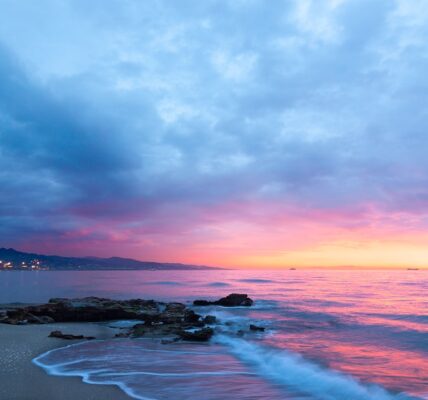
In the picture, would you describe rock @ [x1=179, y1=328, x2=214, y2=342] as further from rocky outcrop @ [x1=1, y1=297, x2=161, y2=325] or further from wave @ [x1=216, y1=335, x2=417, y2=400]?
rocky outcrop @ [x1=1, y1=297, x2=161, y2=325]

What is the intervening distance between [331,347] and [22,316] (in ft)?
63.9

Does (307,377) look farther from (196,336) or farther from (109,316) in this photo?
(109,316)

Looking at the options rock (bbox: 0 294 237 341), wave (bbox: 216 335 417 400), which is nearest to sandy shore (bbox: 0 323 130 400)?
wave (bbox: 216 335 417 400)

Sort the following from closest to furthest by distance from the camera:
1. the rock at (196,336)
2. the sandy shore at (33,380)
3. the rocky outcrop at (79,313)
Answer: the sandy shore at (33,380), the rock at (196,336), the rocky outcrop at (79,313)

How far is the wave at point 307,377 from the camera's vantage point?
11255 mm

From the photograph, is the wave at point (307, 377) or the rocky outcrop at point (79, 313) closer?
the wave at point (307, 377)

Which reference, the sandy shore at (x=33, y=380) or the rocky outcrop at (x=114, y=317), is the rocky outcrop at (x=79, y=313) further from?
the sandy shore at (x=33, y=380)

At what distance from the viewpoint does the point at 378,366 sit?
579 inches

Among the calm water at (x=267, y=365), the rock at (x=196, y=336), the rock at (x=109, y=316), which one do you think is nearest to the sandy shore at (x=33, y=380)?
the calm water at (x=267, y=365)

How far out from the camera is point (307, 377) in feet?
42.6

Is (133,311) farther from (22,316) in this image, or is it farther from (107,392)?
(107,392)

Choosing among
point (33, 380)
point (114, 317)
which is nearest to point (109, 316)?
point (114, 317)

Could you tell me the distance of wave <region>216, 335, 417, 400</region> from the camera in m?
11.3

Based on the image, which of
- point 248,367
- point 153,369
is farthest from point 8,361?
point 248,367
